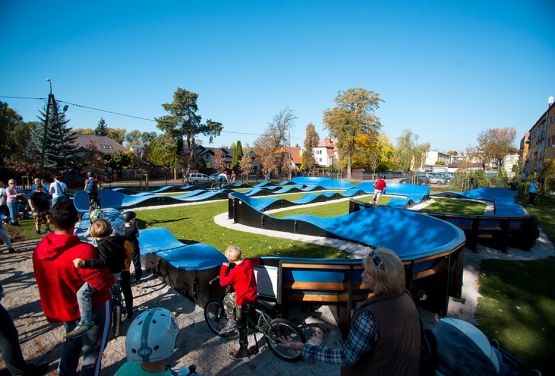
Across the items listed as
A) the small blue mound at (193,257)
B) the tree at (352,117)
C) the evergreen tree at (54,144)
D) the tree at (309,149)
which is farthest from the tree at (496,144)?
the evergreen tree at (54,144)

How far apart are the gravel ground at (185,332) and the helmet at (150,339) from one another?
7.78ft

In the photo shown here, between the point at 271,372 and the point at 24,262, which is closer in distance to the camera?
the point at 271,372

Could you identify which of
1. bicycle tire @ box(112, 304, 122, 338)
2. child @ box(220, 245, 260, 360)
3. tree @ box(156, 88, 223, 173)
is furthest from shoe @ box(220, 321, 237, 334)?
tree @ box(156, 88, 223, 173)

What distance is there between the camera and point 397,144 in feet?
→ 231

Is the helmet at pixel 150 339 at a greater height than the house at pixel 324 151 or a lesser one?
lesser

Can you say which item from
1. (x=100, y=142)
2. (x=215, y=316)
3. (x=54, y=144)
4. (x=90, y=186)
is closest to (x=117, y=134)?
(x=100, y=142)

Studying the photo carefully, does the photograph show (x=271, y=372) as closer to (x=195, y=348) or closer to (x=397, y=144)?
(x=195, y=348)

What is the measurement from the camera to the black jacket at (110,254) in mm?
2658

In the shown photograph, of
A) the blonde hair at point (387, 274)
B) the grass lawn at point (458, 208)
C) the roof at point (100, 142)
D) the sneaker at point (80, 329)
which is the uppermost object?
the roof at point (100, 142)

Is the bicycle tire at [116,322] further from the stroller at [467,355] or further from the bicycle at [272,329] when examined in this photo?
the stroller at [467,355]

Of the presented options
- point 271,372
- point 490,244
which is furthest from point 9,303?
point 490,244

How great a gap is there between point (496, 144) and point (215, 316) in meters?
63.0

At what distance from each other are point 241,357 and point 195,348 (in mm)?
704

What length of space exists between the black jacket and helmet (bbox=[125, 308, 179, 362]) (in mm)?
1392
